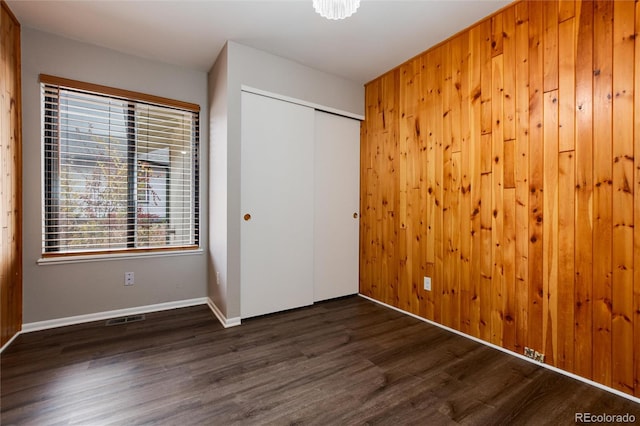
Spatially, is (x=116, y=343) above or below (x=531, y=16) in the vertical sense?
below

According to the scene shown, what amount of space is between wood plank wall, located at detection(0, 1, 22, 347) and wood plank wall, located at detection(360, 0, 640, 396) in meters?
3.35

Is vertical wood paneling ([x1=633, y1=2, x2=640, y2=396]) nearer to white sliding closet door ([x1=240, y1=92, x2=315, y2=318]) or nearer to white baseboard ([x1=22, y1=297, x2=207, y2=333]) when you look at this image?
white sliding closet door ([x1=240, y1=92, x2=315, y2=318])

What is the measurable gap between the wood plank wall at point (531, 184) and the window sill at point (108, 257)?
7.73 ft

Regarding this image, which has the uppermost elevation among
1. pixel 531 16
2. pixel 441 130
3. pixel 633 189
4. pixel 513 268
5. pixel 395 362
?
pixel 531 16

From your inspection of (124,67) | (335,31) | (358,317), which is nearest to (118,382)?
(358,317)

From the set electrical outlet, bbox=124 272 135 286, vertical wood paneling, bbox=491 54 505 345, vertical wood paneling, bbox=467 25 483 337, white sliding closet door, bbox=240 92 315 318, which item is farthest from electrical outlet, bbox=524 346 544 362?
electrical outlet, bbox=124 272 135 286

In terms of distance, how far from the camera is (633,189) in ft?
5.30

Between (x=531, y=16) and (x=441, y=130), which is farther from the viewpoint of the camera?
(x=441, y=130)

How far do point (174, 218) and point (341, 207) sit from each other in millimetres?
1908

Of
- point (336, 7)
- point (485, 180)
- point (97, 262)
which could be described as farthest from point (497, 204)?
point (97, 262)

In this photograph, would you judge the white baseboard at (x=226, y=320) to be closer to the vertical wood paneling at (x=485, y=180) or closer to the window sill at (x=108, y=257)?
the window sill at (x=108, y=257)

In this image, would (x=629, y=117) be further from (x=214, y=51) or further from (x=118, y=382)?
(x=118, y=382)

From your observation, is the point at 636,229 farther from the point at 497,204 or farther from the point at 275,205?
the point at 275,205

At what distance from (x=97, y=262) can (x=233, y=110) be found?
1944 millimetres
